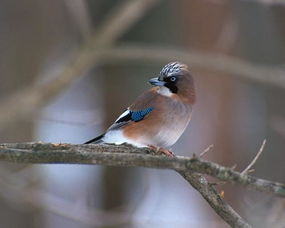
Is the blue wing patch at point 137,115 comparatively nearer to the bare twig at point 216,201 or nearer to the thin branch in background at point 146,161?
the thin branch in background at point 146,161

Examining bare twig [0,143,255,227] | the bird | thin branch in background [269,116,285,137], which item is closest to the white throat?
the bird

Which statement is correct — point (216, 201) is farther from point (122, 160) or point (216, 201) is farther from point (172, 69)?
point (172, 69)

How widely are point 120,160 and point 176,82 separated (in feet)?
7.11

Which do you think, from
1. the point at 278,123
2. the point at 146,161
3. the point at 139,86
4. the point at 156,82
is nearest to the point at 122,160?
the point at 146,161

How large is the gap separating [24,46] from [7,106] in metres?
2.39

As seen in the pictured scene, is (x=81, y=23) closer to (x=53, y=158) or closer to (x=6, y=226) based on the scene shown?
(x=6, y=226)

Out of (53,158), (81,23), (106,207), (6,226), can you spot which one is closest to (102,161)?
(53,158)

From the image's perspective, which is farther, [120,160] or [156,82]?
[156,82]

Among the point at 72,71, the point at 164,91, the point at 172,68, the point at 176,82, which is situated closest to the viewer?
the point at 172,68

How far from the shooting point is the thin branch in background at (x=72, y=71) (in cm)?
927

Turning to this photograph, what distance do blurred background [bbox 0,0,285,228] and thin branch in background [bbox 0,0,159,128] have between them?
0.02 metres

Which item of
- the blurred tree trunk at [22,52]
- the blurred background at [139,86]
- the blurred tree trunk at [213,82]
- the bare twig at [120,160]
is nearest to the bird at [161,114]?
the bare twig at [120,160]

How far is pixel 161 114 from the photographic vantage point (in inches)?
224

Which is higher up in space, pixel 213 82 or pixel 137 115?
pixel 213 82
